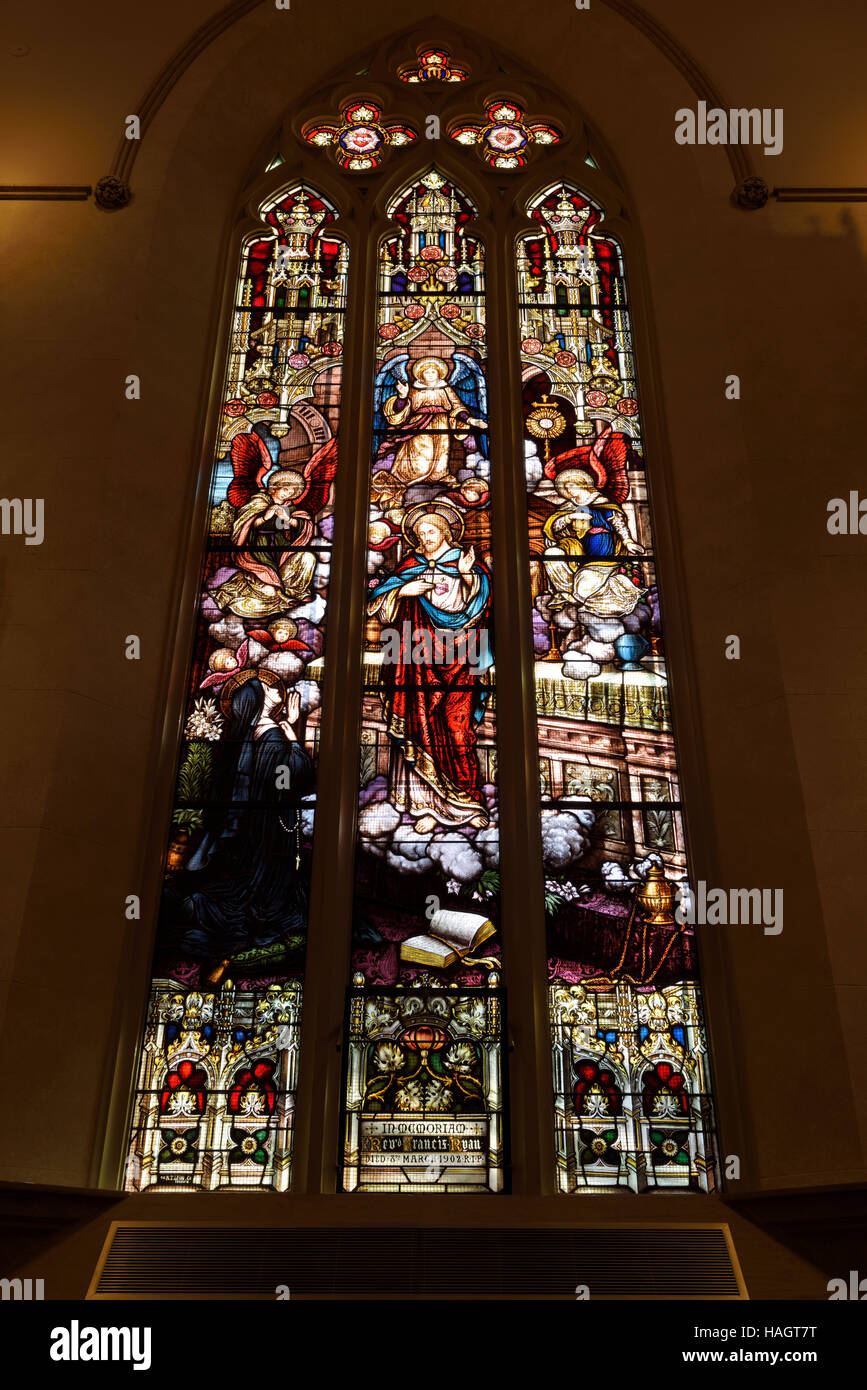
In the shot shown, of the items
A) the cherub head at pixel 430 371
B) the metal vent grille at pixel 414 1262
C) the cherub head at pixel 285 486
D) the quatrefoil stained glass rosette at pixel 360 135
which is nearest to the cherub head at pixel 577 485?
the cherub head at pixel 430 371

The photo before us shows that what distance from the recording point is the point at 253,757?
527 centimetres

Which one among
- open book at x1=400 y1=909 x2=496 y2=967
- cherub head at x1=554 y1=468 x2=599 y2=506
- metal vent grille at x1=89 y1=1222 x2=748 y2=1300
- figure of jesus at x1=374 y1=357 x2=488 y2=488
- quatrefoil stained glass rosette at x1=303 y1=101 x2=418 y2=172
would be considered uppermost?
quatrefoil stained glass rosette at x1=303 y1=101 x2=418 y2=172

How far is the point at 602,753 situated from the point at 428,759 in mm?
738

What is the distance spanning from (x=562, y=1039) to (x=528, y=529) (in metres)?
2.40

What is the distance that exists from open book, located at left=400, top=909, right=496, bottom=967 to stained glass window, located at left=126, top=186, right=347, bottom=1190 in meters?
0.45

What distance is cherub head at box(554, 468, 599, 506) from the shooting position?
5.93 metres

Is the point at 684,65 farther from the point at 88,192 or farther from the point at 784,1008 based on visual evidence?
the point at 784,1008

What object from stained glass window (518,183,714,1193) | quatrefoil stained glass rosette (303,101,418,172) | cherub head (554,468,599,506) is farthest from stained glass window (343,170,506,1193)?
quatrefoil stained glass rosette (303,101,418,172)

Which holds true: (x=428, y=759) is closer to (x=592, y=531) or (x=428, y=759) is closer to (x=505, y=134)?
(x=592, y=531)

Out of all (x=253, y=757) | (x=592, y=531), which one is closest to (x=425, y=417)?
(x=592, y=531)

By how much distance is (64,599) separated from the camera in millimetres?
5137

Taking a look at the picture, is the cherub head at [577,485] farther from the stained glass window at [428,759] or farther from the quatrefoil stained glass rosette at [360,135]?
the quatrefoil stained glass rosette at [360,135]

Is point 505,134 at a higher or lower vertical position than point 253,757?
higher

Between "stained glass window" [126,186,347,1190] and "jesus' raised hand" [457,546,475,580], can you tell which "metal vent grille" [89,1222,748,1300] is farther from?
"jesus' raised hand" [457,546,475,580]
